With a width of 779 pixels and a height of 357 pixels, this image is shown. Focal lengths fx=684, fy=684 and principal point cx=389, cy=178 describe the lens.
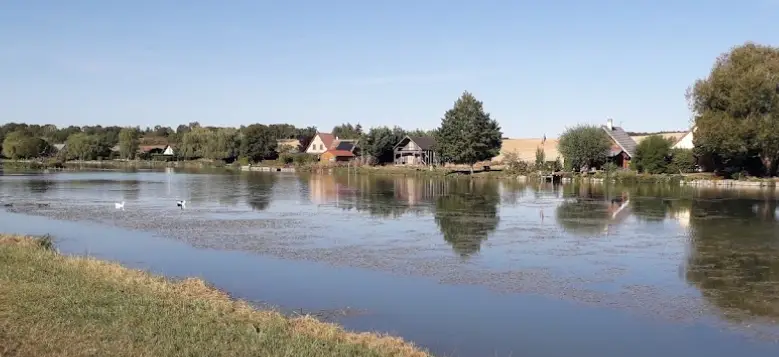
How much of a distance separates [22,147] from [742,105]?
9922cm

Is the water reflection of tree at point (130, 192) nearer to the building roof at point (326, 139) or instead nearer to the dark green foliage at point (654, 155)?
the dark green foliage at point (654, 155)

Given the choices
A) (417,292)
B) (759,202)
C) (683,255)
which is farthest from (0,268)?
(759,202)

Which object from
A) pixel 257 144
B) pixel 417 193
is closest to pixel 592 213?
pixel 417 193

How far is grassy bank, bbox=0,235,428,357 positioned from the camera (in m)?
7.55

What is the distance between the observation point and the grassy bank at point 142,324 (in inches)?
297

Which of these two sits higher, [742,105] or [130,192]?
[742,105]

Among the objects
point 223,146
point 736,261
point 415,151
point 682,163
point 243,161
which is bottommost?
point 736,261

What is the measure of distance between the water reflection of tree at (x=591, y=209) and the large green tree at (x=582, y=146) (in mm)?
12131

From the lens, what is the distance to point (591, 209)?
2950 centimetres

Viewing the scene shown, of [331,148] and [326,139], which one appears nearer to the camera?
[331,148]

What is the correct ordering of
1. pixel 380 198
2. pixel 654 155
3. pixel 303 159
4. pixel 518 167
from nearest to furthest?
pixel 380 198 < pixel 654 155 < pixel 518 167 < pixel 303 159

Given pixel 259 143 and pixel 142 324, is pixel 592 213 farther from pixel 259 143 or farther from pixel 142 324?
pixel 259 143

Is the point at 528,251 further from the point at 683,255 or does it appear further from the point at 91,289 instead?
the point at 91,289

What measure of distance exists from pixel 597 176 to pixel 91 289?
1832 inches
